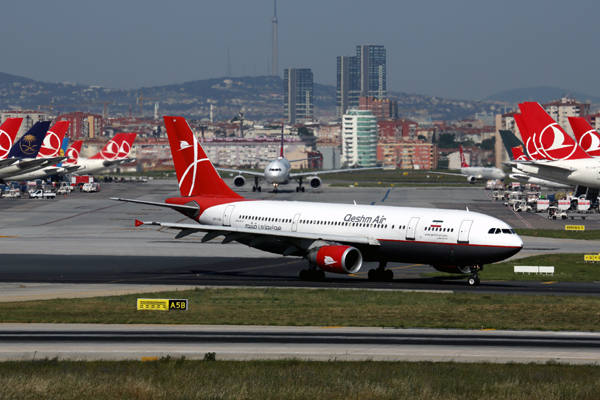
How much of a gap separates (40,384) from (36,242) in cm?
5301

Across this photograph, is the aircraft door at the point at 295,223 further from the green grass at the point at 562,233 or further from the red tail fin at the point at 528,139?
the red tail fin at the point at 528,139

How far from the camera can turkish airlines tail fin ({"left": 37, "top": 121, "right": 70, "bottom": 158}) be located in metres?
150

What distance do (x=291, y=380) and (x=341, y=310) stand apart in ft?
46.8

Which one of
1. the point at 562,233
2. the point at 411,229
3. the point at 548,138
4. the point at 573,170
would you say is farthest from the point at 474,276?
the point at 548,138

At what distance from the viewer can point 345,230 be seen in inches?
1927

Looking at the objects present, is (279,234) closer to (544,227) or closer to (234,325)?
(234,325)

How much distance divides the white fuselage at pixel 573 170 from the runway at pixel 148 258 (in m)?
6.37

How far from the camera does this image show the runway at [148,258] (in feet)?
156

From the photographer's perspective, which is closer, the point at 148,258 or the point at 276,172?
the point at 148,258

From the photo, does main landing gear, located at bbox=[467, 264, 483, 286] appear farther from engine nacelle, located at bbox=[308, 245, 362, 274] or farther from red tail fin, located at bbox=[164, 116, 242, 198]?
red tail fin, located at bbox=[164, 116, 242, 198]

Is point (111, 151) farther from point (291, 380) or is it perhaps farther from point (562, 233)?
point (291, 380)

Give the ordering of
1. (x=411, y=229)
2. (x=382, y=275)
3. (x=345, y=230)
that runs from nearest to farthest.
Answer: (x=411, y=229)
(x=345, y=230)
(x=382, y=275)

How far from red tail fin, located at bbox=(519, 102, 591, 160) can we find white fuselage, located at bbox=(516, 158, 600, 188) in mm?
1361

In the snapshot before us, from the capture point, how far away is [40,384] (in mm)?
20797
